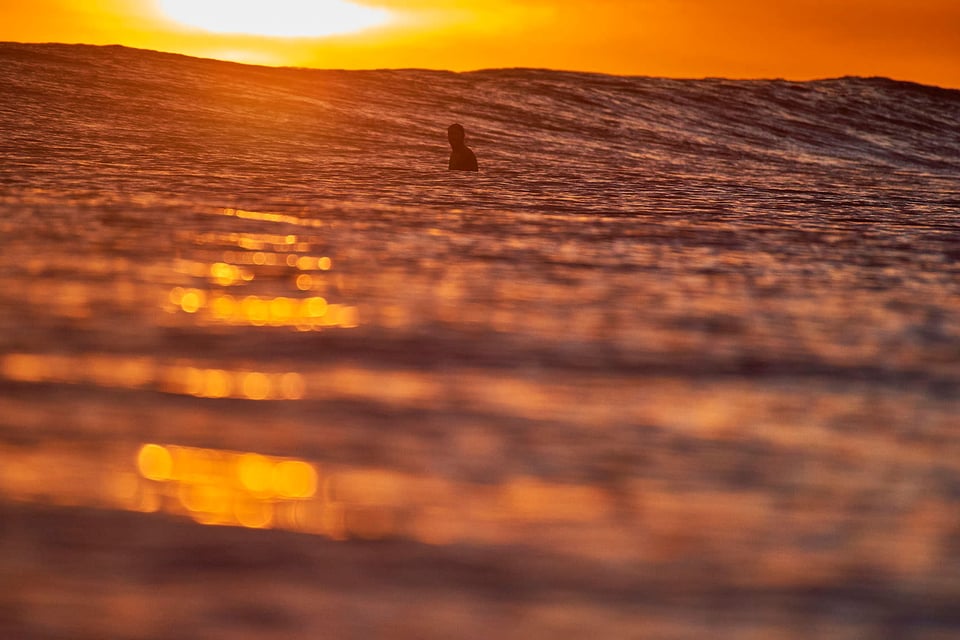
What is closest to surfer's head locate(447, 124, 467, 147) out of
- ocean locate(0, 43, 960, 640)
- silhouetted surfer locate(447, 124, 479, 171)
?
silhouetted surfer locate(447, 124, 479, 171)

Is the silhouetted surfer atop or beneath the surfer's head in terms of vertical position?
beneath

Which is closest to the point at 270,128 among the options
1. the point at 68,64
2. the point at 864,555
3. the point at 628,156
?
the point at 628,156

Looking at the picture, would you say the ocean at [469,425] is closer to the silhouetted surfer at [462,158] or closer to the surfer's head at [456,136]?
the silhouetted surfer at [462,158]

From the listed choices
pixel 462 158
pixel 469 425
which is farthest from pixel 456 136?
pixel 469 425

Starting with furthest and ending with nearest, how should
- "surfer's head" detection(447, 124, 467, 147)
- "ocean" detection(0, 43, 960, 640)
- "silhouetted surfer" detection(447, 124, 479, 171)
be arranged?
"surfer's head" detection(447, 124, 467, 147) → "silhouetted surfer" detection(447, 124, 479, 171) → "ocean" detection(0, 43, 960, 640)

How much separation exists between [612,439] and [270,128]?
56.7 ft

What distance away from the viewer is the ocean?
1408 millimetres

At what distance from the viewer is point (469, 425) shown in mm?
2215

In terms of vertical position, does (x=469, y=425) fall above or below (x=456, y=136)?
below

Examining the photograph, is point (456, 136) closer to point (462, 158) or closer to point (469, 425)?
point (462, 158)

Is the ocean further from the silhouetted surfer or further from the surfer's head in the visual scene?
the surfer's head

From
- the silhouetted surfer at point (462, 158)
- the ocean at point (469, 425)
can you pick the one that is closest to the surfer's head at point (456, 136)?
the silhouetted surfer at point (462, 158)

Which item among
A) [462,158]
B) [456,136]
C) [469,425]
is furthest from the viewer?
[456,136]

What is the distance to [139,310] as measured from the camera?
10.8 feet
